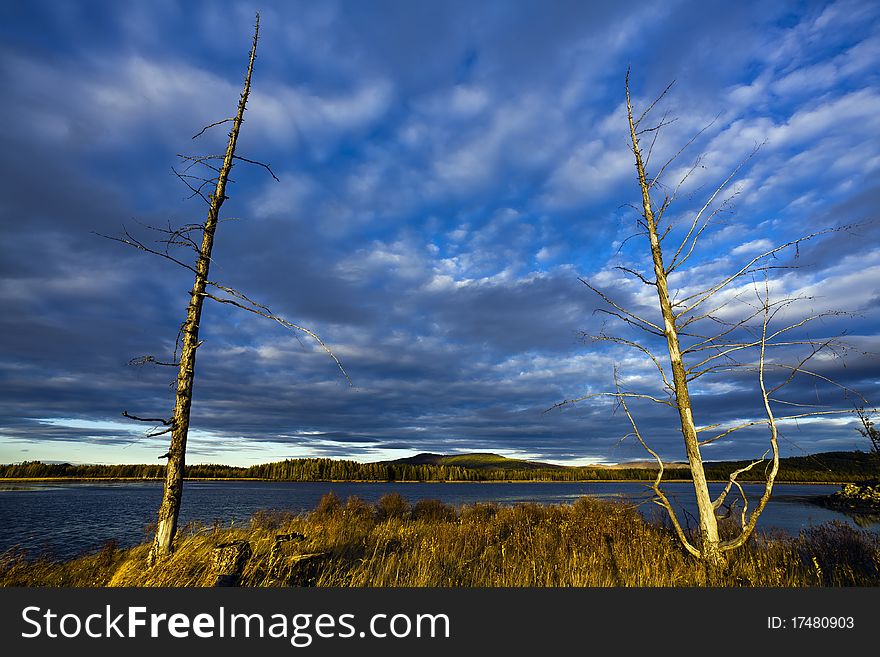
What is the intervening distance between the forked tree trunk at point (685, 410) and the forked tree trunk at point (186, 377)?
29.5 ft

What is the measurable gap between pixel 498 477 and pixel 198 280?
186022 mm

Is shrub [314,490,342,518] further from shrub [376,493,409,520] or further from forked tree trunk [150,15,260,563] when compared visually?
forked tree trunk [150,15,260,563]

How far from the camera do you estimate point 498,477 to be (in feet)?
594

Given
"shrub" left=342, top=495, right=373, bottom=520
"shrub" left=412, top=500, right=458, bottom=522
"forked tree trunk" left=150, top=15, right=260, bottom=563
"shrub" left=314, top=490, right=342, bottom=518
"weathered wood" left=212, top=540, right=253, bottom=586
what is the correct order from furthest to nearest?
"shrub" left=412, top=500, right=458, bottom=522 → "shrub" left=314, top=490, right=342, bottom=518 → "shrub" left=342, top=495, right=373, bottom=520 → "forked tree trunk" left=150, top=15, right=260, bottom=563 → "weathered wood" left=212, top=540, right=253, bottom=586

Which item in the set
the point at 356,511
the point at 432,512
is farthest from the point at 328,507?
the point at 432,512

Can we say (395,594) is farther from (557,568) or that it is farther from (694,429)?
(694,429)

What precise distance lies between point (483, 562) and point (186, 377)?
314 inches

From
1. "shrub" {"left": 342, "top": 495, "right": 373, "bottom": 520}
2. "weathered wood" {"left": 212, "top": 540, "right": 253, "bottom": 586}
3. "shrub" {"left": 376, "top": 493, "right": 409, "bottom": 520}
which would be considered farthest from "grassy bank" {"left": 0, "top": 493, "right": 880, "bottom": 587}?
"shrub" {"left": 376, "top": 493, "right": 409, "bottom": 520}

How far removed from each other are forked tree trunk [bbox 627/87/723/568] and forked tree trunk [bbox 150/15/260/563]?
29.5 feet

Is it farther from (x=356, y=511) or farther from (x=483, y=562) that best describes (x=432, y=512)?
(x=483, y=562)

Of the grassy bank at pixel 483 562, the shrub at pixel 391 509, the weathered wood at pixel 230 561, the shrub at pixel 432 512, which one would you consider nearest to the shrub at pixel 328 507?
the shrub at pixel 391 509

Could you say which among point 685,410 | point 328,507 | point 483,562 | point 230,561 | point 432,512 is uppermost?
point 685,410

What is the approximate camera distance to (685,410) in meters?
8.34

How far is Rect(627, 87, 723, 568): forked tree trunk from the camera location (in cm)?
793
